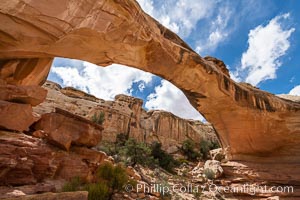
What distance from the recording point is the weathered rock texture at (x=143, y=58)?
4.55 metres

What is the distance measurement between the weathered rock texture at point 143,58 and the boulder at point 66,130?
1.31 meters

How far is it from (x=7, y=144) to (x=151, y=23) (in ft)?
15.5

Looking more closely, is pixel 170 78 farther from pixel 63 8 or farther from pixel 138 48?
pixel 63 8

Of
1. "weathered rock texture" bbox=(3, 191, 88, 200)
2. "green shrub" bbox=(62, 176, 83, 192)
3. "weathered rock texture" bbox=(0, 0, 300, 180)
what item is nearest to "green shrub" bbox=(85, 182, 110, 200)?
"green shrub" bbox=(62, 176, 83, 192)

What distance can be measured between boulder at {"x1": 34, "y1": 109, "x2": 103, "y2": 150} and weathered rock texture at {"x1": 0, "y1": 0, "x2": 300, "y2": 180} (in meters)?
1.31

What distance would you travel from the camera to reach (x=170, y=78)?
8.02 meters

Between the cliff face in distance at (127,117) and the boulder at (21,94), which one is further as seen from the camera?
the cliff face in distance at (127,117)

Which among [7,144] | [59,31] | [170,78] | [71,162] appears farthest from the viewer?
[170,78]

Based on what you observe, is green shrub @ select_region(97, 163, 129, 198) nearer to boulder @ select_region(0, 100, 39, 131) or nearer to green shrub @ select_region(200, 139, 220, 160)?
boulder @ select_region(0, 100, 39, 131)

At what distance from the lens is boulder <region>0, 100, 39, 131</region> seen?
182 inches

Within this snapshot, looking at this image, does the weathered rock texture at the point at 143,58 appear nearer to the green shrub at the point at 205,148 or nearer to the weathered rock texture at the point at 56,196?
the weathered rock texture at the point at 56,196

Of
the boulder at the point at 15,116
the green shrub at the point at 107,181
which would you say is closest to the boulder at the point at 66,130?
the boulder at the point at 15,116

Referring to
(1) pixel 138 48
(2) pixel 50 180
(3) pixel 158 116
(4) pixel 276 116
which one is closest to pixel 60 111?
(2) pixel 50 180

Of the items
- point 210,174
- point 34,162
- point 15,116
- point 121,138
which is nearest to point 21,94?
point 15,116
